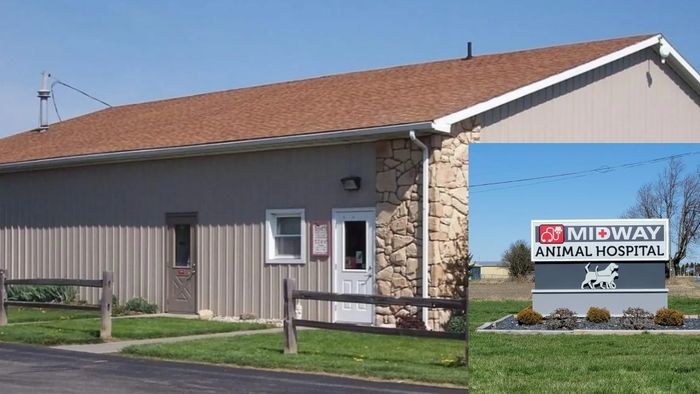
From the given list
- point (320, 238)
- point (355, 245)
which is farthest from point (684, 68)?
point (320, 238)

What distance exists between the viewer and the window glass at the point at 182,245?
760 inches

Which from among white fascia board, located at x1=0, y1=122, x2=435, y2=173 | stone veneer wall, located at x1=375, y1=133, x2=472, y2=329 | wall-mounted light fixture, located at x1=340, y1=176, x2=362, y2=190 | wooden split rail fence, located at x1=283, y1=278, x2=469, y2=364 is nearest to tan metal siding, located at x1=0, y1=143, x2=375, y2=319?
wall-mounted light fixture, located at x1=340, y1=176, x2=362, y2=190

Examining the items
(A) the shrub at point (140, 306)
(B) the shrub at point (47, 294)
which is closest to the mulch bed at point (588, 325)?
(A) the shrub at point (140, 306)

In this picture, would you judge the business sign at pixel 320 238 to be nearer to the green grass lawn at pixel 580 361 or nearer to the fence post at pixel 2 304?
the fence post at pixel 2 304

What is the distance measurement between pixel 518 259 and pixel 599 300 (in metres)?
0.25

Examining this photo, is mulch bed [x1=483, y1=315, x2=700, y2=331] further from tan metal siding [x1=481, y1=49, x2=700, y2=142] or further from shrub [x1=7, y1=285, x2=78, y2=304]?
shrub [x1=7, y1=285, x2=78, y2=304]

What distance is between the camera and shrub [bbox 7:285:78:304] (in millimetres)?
21203

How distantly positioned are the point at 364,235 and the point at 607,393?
13.4 m

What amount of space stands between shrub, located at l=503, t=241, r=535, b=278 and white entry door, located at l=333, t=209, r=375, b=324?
13416 mm

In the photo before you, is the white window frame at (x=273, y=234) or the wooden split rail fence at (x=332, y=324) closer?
the wooden split rail fence at (x=332, y=324)

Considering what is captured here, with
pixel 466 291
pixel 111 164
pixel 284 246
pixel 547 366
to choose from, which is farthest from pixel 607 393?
pixel 111 164

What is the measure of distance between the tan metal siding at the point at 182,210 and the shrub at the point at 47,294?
0.47 m

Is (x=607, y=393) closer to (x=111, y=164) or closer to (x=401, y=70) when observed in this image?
(x=401, y=70)

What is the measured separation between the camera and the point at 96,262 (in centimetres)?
2102
